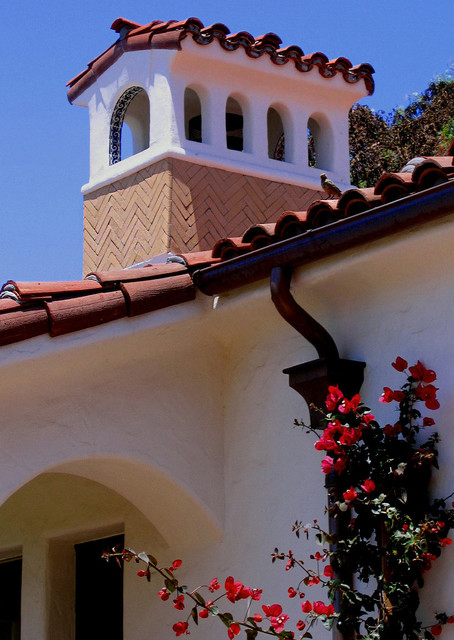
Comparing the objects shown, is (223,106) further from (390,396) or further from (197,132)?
(390,396)

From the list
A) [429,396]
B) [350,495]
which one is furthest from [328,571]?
[429,396]

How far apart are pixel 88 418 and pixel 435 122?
48.9 ft

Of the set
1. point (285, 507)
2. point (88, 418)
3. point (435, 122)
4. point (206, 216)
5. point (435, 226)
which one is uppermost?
point (435, 122)

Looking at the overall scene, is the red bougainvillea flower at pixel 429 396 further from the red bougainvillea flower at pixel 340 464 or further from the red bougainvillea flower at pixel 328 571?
the red bougainvillea flower at pixel 328 571

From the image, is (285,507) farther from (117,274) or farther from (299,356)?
(117,274)

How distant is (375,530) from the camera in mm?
5336

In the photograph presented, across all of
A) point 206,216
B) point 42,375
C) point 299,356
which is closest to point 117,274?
point 42,375

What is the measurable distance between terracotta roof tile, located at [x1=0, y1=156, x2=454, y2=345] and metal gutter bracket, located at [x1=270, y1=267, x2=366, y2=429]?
0.22 meters

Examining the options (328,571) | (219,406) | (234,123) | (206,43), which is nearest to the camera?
(328,571)

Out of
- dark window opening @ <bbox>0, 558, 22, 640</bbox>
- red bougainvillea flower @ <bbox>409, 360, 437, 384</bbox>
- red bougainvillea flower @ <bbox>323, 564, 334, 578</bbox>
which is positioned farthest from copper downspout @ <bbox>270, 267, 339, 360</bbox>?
dark window opening @ <bbox>0, 558, 22, 640</bbox>

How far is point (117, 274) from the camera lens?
602 centimetres

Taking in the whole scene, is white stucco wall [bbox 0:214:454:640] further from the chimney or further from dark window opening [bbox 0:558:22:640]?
the chimney

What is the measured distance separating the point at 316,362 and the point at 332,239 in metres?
0.66

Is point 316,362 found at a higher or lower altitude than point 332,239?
lower
